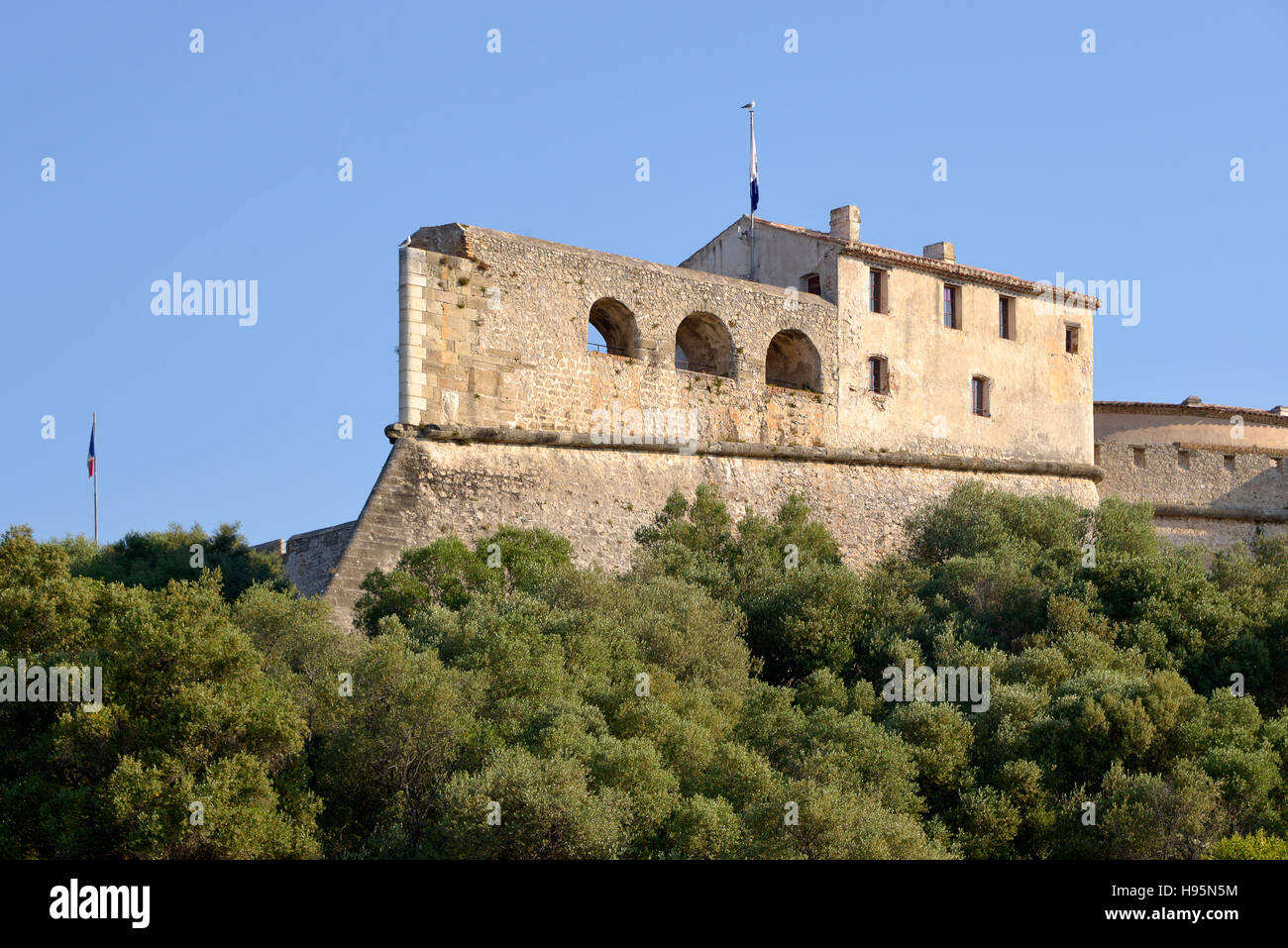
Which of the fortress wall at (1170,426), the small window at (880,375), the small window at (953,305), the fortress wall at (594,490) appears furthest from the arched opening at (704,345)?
the fortress wall at (1170,426)

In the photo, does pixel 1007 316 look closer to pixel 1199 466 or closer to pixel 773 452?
pixel 1199 466

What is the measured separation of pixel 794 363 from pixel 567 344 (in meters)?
6.09

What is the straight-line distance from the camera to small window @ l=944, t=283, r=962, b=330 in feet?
115

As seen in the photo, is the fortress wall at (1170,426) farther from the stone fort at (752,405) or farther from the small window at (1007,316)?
the small window at (1007,316)

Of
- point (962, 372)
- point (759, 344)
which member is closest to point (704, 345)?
point (759, 344)

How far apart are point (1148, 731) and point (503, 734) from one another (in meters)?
8.61

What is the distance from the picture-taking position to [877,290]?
33.8m

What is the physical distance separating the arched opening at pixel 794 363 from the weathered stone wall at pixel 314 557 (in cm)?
995

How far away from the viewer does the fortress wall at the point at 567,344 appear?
27.0 metres

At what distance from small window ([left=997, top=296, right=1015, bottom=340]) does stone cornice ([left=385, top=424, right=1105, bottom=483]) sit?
9.13ft

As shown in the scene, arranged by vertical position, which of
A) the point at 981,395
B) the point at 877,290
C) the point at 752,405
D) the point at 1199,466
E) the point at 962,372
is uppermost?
the point at 877,290

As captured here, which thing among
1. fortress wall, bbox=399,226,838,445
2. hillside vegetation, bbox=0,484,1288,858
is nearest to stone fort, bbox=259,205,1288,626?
fortress wall, bbox=399,226,838,445

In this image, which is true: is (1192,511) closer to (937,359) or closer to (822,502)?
(937,359)
